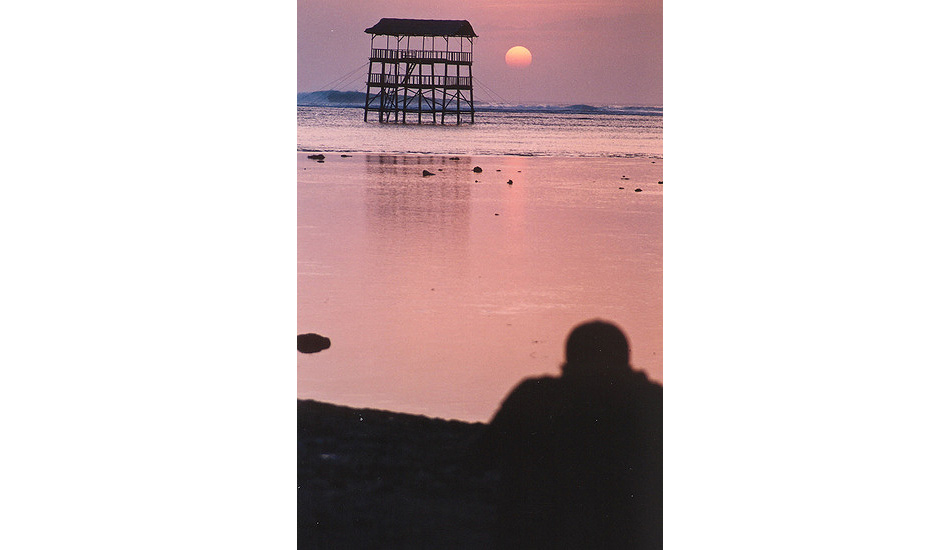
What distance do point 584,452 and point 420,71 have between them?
64.5 inches

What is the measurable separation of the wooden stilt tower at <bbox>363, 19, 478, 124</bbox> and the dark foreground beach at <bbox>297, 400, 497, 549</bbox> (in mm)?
1248

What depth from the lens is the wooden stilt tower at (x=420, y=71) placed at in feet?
12.9

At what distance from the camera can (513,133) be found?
4012 mm

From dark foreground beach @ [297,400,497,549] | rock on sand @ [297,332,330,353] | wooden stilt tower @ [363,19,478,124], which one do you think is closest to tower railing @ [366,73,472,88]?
wooden stilt tower @ [363,19,478,124]

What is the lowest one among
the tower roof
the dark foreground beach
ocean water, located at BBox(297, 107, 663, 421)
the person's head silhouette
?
the dark foreground beach

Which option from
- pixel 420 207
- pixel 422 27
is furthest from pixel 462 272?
pixel 422 27

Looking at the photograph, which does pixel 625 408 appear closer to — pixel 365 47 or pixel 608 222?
pixel 608 222

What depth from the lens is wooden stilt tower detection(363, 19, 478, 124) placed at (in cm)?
393

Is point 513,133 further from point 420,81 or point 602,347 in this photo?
point 602,347

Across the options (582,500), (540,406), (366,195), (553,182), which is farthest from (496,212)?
(582,500)

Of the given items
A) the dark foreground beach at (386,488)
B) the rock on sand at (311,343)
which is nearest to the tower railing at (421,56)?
the rock on sand at (311,343)

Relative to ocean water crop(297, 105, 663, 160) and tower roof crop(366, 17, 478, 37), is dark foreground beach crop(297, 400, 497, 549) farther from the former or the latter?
tower roof crop(366, 17, 478, 37)

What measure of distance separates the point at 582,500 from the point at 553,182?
1238 millimetres
